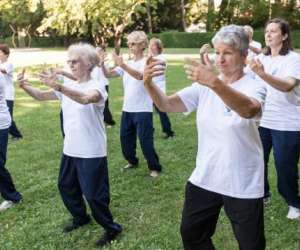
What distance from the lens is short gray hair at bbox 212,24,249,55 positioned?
2.86 meters

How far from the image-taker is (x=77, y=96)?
3.88 meters

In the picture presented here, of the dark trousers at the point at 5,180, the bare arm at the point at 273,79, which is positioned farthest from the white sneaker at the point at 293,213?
the dark trousers at the point at 5,180

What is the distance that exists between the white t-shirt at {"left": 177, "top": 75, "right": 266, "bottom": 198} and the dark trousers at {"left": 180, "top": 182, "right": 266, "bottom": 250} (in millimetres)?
68

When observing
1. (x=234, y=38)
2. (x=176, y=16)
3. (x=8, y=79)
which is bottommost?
(x=176, y=16)

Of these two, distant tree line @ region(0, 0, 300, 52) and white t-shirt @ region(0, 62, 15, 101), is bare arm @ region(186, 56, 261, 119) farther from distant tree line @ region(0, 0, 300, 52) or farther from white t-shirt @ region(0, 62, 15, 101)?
distant tree line @ region(0, 0, 300, 52)

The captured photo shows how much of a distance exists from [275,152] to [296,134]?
0.94 feet

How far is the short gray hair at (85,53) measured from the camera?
416cm

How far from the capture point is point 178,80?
56.6 ft

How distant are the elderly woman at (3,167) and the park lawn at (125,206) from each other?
133mm

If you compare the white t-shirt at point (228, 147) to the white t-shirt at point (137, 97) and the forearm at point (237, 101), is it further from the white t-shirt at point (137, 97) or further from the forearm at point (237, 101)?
the white t-shirt at point (137, 97)

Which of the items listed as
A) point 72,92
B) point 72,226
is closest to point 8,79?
point 72,226

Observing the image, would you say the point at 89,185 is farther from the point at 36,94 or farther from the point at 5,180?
the point at 5,180

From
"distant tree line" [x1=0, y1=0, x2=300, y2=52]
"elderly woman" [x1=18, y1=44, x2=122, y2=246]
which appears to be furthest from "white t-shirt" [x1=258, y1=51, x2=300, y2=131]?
"distant tree line" [x1=0, y1=0, x2=300, y2=52]

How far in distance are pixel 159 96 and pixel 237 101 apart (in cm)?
73
